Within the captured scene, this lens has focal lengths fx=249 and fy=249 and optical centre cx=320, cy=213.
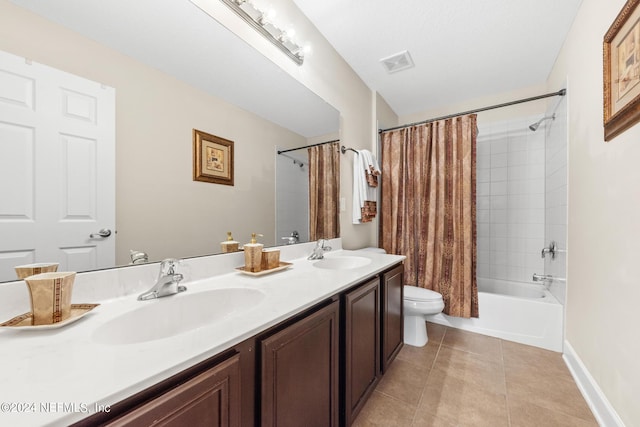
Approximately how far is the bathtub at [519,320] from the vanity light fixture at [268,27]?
2392mm

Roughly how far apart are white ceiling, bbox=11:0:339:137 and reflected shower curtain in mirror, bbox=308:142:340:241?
0.86 feet

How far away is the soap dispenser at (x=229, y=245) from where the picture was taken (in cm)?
118

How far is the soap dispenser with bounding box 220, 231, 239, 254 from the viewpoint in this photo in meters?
1.18

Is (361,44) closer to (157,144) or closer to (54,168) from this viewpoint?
(157,144)

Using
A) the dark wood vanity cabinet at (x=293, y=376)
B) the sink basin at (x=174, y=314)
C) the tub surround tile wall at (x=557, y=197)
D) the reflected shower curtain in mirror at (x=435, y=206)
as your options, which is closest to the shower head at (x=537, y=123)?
the tub surround tile wall at (x=557, y=197)

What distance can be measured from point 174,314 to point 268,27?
1.46 meters

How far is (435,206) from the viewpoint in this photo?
2.32 m

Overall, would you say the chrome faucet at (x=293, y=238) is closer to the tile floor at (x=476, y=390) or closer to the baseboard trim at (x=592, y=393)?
the tile floor at (x=476, y=390)

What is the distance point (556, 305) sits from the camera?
185 centimetres

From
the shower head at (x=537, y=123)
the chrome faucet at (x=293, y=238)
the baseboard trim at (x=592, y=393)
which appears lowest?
the baseboard trim at (x=592, y=393)

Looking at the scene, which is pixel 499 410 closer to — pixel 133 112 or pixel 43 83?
pixel 133 112

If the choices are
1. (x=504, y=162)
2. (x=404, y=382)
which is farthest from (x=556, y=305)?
(x=504, y=162)

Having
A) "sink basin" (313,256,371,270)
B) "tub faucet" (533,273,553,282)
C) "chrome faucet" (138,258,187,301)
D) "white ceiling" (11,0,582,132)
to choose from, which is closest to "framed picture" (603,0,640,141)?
"white ceiling" (11,0,582,132)

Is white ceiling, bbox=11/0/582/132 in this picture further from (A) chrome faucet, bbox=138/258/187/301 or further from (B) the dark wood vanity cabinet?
(B) the dark wood vanity cabinet
